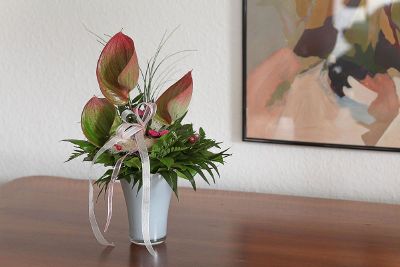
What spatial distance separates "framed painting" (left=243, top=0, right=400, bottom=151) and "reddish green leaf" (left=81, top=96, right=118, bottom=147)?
50cm

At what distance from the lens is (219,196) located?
4.93ft

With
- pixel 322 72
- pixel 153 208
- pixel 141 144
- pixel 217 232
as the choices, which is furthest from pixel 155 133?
pixel 322 72

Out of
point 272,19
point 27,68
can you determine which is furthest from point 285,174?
point 27,68

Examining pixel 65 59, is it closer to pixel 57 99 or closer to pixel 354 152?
pixel 57 99

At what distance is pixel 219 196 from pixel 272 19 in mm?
464

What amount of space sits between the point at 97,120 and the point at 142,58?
1.73 feet

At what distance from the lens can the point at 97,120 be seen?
3.72 feet

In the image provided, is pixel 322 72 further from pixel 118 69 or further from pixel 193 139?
pixel 118 69

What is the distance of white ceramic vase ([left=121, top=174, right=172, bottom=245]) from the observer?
3.78 feet

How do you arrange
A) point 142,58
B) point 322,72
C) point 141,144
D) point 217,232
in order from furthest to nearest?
point 142,58
point 322,72
point 217,232
point 141,144

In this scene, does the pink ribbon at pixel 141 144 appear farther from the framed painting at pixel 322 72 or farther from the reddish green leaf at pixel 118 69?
the framed painting at pixel 322 72

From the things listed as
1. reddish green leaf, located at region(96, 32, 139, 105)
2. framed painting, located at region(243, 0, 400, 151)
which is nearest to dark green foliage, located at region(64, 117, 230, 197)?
reddish green leaf, located at region(96, 32, 139, 105)

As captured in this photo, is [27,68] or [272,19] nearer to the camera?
[272,19]

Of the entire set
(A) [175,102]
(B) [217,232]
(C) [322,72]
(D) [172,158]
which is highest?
(C) [322,72]
